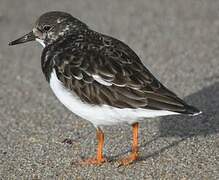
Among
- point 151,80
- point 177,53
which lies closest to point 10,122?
point 151,80

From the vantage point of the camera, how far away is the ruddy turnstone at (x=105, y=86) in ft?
12.8

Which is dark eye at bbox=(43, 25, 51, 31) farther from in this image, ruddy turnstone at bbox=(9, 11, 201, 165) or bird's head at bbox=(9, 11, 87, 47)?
ruddy turnstone at bbox=(9, 11, 201, 165)

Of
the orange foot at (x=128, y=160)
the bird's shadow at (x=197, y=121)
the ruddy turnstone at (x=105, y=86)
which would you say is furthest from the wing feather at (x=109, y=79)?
the bird's shadow at (x=197, y=121)

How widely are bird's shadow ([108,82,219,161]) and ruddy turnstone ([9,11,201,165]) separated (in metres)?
0.49

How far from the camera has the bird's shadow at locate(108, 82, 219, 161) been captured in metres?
4.64

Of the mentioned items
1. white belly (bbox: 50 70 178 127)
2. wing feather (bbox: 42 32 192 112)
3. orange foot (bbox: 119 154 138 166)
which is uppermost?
wing feather (bbox: 42 32 192 112)

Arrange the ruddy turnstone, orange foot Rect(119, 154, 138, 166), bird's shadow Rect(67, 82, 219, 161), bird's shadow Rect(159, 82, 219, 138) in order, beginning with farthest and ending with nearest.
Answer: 1. bird's shadow Rect(159, 82, 219, 138)
2. bird's shadow Rect(67, 82, 219, 161)
3. orange foot Rect(119, 154, 138, 166)
4. the ruddy turnstone

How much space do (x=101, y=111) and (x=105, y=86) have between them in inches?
6.9

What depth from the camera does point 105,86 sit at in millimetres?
3982

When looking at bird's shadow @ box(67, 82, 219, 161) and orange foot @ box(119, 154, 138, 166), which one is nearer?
orange foot @ box(119, 154, 138, 166)

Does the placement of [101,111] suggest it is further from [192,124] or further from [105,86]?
[192,124]

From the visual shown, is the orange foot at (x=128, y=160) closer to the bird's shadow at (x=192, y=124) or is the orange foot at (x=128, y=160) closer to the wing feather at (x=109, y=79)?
the bird's shadow at (x=192, y=124)

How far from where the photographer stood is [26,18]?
8.21m

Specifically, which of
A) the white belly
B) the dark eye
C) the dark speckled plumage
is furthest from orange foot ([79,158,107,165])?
the dark eye
